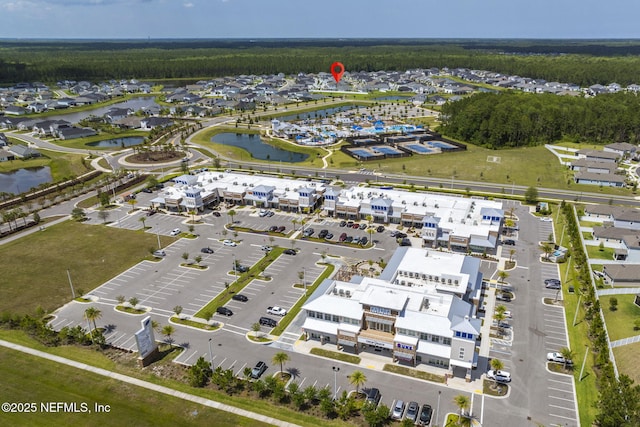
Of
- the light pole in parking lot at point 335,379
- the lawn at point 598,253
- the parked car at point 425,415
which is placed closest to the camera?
the parked car at point 425,415

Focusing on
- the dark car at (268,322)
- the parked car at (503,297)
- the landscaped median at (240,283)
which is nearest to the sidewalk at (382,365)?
the dark car at (268,322)

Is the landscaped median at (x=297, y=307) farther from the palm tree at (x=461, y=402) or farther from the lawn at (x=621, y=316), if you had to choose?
the lawn at (x=621, y=316)

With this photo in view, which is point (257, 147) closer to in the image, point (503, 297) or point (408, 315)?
point (503, 297)

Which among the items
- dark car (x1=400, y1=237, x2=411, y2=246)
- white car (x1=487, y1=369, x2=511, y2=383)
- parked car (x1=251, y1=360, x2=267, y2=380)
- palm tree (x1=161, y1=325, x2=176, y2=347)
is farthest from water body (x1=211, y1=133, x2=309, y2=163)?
white car (x1=487, y1=369, x2=511, y2=383)

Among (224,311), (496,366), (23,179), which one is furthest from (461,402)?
(23,179)

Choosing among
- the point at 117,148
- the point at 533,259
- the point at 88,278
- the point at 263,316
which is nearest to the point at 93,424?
the point at 263,316

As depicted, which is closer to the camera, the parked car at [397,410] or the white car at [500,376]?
the parked car at [397,410]

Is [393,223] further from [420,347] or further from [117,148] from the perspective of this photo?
[117,148]
